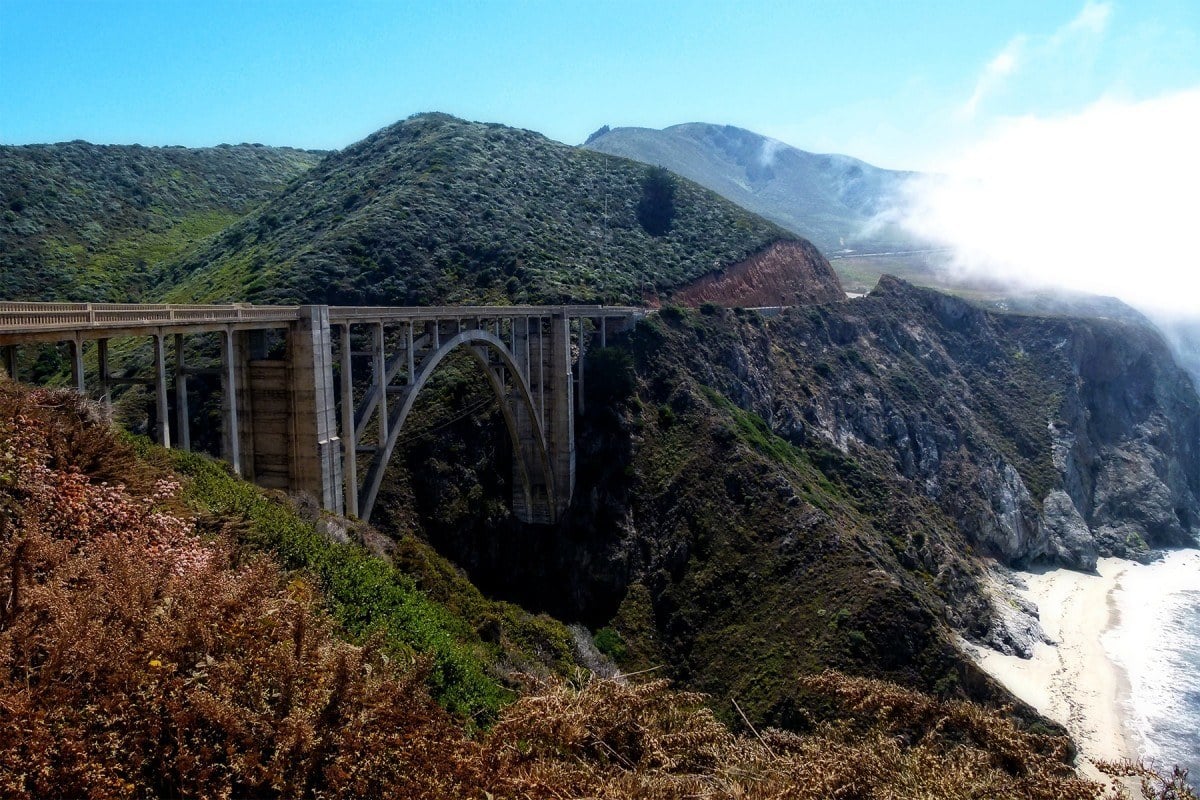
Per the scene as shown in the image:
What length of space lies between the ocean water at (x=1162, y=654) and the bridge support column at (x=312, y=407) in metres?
27.0

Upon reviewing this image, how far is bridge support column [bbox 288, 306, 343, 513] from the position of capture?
18.4m

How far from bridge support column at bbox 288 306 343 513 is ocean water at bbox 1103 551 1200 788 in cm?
2697

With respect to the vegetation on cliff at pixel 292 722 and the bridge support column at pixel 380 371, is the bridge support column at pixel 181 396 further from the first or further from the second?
the vegetation on cliff at pixel 292 722

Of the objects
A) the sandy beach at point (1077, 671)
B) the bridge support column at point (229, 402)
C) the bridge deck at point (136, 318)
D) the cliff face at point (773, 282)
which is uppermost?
the cliff face at point (773, 282)

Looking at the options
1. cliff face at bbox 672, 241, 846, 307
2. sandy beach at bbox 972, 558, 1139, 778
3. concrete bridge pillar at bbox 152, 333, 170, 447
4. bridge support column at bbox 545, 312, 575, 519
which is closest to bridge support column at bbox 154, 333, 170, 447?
concrete bridge pillar at bbox 152, 333, 170, 447

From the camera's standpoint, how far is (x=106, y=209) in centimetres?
5941

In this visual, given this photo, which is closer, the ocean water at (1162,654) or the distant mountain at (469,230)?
Answer: the ocean water at (1162,654)

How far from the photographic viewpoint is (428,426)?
1369 inches

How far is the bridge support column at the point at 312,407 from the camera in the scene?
60.2ft

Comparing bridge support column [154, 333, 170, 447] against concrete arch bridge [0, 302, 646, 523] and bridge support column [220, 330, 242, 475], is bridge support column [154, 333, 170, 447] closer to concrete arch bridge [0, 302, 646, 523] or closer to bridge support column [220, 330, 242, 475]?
concrete arch bridge [0, 302, 646, 523]

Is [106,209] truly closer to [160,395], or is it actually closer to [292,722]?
[160,395]

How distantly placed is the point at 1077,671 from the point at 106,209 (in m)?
69.9

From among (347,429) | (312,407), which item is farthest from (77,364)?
(347,429)

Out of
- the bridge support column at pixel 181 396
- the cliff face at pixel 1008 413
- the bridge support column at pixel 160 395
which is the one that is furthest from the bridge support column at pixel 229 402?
the cliff face at pixel 1008 413
